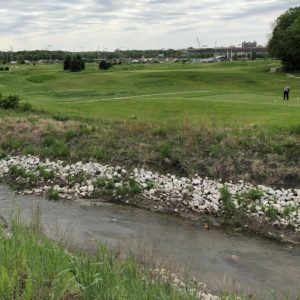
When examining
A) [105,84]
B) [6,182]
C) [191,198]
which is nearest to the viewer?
[191,198]

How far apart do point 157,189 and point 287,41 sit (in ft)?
233

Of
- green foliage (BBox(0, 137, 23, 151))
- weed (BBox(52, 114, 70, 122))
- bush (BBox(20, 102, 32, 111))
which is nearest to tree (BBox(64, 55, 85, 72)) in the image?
bush (BBox(20, 102, 32, 111))

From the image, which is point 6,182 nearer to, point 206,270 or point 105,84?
point 206,270

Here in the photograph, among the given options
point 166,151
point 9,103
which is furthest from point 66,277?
point 9,103

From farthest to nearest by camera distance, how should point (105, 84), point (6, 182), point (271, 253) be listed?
1. point (105, 84)
2. point (6, 182)
3. point (271, 253)

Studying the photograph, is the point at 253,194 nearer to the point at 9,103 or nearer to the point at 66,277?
the point at 66,277

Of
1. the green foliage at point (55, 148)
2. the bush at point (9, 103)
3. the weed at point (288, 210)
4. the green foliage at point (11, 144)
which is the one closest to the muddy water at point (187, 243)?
the weed at point (288, 210)

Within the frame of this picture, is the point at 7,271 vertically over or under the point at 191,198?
over

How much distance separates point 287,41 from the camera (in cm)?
8094

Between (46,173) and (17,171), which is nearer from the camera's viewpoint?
(46,173)

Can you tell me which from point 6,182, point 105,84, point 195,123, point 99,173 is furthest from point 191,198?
point 105,84

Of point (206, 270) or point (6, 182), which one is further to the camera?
point (6, 182)

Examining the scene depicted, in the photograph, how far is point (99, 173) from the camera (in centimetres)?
1872

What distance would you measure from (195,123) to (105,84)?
34.9 meters
